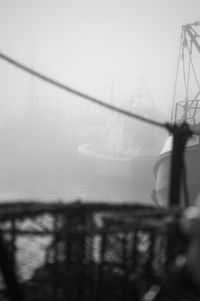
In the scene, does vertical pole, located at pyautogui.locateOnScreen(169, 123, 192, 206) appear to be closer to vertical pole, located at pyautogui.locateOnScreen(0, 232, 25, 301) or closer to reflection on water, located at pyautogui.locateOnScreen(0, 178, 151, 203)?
vertical pole, located at pyautogui.locateOnScreen(0, 232, 25, 301)

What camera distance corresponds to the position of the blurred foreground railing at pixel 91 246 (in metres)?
3.03

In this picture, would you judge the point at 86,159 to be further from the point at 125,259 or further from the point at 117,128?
the point at 125,259

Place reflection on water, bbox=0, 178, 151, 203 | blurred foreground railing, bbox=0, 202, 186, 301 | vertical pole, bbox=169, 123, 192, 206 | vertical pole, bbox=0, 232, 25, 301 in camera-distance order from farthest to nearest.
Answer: reflection on water, bbox=0, 178, 151, 203 < vertical pole, bbox=169, 123, 192, 206 < blurred foreground railing, bbox=0, 202, 186, 301 < vertical pole, bbox=0, 232, 25, 301

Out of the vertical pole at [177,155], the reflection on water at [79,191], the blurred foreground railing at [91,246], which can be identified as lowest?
the reflection on water at [79,191]

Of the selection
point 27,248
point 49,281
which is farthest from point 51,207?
point 27,248

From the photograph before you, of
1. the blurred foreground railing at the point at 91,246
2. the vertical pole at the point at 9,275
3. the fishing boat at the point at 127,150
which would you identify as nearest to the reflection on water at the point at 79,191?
the fishing boat at the point at 127,150

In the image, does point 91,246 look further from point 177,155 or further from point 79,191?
point 79,191

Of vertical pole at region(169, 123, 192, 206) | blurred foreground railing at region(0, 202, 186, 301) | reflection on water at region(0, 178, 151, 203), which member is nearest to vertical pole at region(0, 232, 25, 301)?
blurred foreground railing at region(0, 202, 186, 301)

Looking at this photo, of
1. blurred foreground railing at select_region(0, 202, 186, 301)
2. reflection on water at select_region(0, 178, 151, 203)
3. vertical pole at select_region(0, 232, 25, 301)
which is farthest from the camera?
reflection on water at select_region(0, 178, 151, 203)

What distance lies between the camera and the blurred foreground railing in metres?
3.03

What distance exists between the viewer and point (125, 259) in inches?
158

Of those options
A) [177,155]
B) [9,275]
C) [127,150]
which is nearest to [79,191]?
[127,150]

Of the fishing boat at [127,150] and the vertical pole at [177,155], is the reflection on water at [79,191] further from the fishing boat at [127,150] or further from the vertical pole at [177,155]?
the vertical pole at [177,155]

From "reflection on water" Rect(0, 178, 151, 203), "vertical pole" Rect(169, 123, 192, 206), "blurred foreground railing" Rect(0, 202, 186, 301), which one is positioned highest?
"vertical pole" Rect(169, 123, 192, 206)
